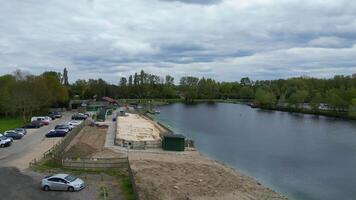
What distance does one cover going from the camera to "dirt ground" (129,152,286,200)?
3177 cm

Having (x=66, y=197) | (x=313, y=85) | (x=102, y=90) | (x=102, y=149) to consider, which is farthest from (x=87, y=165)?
(x=313, y=85)

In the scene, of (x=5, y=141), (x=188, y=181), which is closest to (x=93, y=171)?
(x=188, y=181)

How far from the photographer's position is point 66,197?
29.3 meters

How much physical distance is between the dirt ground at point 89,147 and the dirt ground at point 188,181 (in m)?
3.68

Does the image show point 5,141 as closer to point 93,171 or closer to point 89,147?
point 89,147

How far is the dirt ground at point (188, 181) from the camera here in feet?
104

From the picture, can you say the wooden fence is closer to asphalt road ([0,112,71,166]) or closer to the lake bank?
the lake bank

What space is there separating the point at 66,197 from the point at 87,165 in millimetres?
9230

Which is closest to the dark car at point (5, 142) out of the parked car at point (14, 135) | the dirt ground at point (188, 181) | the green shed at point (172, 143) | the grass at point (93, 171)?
the parked car at point (14, 135)

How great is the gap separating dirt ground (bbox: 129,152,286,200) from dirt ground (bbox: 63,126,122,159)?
12.1 feet

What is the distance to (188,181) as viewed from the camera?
36.1 metres

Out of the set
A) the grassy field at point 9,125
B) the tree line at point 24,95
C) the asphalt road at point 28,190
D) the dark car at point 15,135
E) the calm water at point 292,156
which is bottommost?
Answer: the calm water at point 292,156

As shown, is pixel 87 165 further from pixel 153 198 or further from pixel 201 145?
pixel 201 145

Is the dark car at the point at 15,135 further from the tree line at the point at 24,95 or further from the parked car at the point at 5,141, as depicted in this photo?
the tree line at the point at 24,95
